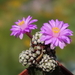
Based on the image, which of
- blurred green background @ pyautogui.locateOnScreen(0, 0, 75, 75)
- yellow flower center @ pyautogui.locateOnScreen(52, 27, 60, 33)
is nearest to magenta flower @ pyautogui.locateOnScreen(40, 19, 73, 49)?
yellow flower center @ pyautogui.locateOnScreen(52, 27, 60, 33)

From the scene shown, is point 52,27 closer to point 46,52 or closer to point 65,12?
point 46,52

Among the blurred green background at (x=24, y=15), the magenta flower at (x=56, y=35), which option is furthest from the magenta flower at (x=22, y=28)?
the blurred green background at (x=24, y=15)

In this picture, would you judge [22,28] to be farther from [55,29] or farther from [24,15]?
[24,15]

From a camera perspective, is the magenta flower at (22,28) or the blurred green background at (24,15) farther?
the blurred green background at (24,15)

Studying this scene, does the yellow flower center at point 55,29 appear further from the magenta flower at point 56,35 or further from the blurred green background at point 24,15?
the blurred green background at point 24,15

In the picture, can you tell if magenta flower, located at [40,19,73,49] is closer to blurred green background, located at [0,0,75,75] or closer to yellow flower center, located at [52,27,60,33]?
yellow flower center, located at [52,27,60,33]

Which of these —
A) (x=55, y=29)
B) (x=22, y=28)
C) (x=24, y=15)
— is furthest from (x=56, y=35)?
(x=24, y=15)
